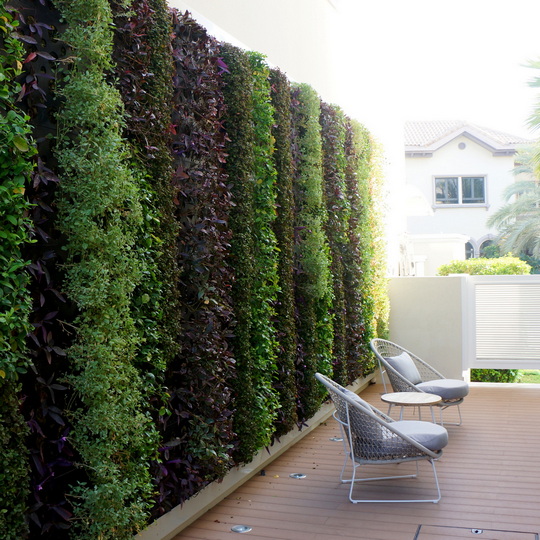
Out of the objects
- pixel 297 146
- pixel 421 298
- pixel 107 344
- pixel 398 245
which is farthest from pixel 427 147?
pixel 107 344

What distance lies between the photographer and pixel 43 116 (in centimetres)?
339

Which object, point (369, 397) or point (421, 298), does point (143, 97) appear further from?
point (421, 298)

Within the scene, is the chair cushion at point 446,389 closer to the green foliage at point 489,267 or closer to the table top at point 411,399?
the table top at point 411,399

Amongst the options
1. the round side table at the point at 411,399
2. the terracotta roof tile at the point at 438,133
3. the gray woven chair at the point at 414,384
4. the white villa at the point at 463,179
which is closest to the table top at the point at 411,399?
the round side table at the point at 411,399

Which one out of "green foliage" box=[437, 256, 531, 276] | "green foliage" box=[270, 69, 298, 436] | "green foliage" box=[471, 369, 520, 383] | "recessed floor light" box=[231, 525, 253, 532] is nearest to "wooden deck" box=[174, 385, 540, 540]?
"recessed floor light" box=[231, 525, 253, 532]

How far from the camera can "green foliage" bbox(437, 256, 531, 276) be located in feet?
40.8

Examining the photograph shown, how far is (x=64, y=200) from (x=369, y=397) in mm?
7133

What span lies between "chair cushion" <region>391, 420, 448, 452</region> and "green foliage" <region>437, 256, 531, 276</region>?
729 cm

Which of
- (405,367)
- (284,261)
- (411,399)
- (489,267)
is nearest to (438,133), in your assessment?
(489,267)

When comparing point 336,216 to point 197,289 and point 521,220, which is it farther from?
point 521,220

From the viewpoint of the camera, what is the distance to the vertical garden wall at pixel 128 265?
3148 millimetres

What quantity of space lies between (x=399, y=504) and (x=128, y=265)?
114 inches

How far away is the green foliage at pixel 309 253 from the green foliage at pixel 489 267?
594cm

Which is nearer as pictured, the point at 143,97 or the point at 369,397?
the point at 143,97
